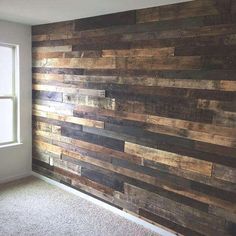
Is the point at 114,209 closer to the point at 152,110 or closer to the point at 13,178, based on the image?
the point at 152,110

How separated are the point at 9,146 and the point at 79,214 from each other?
1518 millimetres

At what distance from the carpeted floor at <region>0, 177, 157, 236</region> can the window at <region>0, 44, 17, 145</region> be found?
765 mm

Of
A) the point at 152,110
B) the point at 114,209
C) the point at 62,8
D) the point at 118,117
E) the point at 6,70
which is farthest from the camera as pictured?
the point at 6,70

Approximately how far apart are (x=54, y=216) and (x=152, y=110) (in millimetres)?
1588

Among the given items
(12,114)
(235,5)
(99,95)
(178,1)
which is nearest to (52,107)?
(12,114)

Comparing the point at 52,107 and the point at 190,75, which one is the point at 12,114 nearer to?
the point at 52,107

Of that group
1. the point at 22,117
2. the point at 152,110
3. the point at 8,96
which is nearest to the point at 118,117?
the point at 152,110

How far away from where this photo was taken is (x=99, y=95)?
129 inches

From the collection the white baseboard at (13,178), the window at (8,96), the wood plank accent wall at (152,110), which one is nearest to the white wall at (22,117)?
the white baseboard at (13,178)

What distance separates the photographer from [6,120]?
4082mm

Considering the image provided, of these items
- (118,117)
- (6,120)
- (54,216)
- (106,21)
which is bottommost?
(54,216)

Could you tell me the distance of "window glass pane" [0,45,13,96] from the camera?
393 centimetres

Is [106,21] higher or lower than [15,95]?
higher

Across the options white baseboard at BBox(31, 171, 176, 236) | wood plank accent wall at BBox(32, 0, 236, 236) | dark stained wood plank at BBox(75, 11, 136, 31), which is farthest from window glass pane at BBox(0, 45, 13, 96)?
white baseboard at BBox(31, 171, 176, 236)
